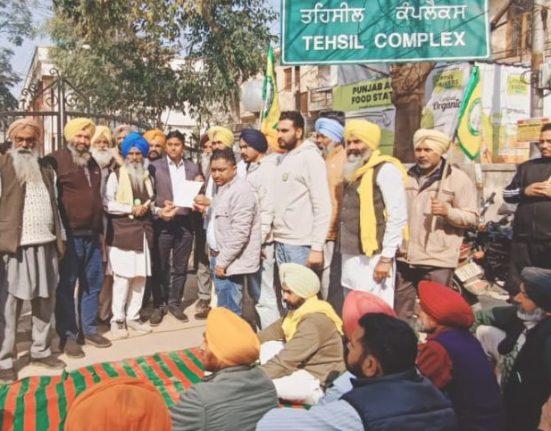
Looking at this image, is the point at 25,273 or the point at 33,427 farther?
the point at 25,273

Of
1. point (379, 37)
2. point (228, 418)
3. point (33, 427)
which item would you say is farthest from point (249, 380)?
point (379, 37)

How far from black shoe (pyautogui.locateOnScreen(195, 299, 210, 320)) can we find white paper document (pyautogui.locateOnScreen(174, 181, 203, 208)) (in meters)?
1.00

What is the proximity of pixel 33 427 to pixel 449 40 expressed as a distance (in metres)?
4.96

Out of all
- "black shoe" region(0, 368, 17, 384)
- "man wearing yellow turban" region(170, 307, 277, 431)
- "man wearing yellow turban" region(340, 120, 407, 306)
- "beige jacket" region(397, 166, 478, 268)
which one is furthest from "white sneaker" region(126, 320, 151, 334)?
"man wearing yellow turban" region(170, 307, 277, 431)

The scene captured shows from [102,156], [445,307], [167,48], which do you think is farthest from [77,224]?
[167,48]

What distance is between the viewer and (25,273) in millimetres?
4270

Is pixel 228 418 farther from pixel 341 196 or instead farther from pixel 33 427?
pixel 341 196

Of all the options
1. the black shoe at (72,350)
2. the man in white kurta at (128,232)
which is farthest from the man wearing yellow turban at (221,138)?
the black shoe at (72,350)

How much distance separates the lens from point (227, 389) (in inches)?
102

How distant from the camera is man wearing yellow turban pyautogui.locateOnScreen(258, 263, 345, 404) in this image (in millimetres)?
3734

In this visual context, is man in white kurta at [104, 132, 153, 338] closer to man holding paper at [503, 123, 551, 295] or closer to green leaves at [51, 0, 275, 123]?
man holding paper at [503, 123, 551, 295]

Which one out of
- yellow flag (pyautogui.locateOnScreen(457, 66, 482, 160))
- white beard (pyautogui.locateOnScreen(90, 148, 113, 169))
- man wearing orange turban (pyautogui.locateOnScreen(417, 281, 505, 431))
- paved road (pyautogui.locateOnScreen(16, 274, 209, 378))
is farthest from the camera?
yellow flag (pyautogui.locateOnScreen(457, 66, 482, 160))

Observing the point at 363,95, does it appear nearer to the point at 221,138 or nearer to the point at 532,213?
the point at 221,138

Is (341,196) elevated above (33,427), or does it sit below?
above
